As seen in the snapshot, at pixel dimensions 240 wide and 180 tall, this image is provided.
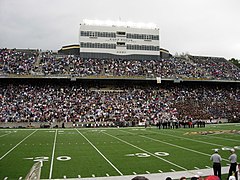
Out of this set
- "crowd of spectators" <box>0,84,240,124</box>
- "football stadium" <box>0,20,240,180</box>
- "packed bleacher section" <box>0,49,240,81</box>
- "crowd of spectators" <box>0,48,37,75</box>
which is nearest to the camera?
"football stadium" <box>0,20,240,180</box>

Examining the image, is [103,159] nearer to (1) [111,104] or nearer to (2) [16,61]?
(1) [111,104]

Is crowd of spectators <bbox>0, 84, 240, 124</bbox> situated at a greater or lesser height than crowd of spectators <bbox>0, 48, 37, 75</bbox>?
lesser

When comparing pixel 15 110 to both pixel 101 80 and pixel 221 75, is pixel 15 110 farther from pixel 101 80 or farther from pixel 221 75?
pixel 221 75

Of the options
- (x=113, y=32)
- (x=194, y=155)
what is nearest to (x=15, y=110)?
(x=113, y=32)

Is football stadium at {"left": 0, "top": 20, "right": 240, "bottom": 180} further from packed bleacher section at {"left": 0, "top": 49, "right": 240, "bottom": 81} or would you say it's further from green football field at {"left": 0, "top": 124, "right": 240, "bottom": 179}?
green football field at {"left": 0, "top": 124, "right": 240, "bottom": 179}

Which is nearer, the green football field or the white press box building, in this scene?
the green football field

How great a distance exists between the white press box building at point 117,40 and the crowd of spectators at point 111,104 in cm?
815

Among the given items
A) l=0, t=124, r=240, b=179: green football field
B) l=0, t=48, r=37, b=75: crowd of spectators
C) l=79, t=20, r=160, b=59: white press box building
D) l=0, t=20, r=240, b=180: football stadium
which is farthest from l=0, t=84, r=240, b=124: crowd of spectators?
l=0, t=124, r=240, b=179: green football field

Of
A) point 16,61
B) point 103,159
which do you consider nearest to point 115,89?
point 16,61

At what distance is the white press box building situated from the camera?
5166 centimetres

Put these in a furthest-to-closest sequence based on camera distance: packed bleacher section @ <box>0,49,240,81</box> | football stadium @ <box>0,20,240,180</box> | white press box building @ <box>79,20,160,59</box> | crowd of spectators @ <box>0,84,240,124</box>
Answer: white press box building @ <box>79,20,160,59</box> < packed bleacher section @ <box>0,49,240,81</box> < crowd of spectators @ <box>0,84,240,124</box> < football stadium @ <box>0,20,240,180</box>

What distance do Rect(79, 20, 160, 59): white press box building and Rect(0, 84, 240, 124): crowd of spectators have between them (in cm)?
815

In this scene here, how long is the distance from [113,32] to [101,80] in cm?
1080

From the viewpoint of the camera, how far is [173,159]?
44.2ft
